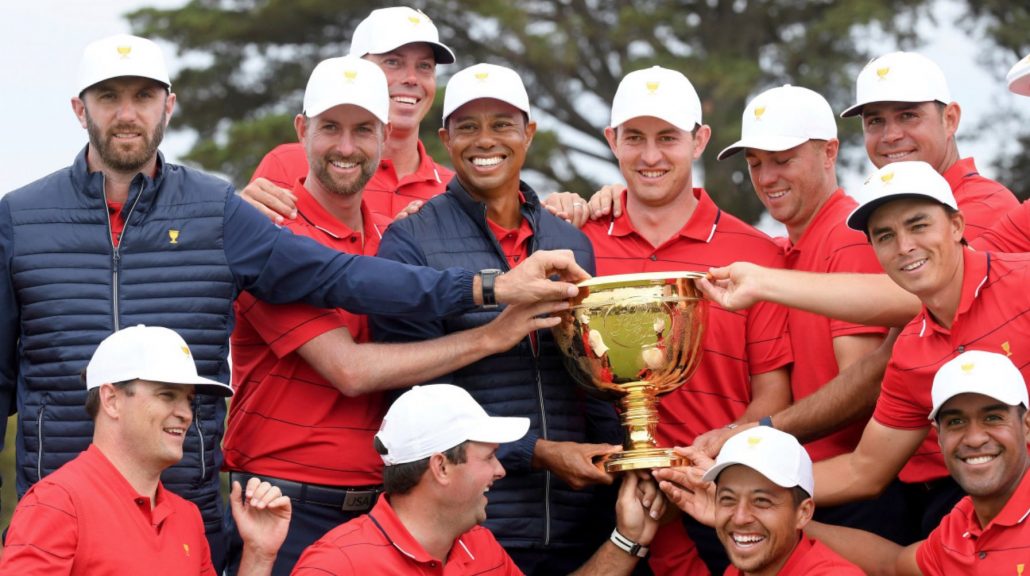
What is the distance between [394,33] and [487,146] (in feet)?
5.14

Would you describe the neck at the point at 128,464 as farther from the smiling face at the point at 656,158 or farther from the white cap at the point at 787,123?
the white cap at the point at 787,123

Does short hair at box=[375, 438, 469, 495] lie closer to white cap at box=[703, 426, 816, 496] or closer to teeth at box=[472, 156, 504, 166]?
white cap at box=[703, 426, 816, 496]

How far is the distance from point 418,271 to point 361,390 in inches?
20.1

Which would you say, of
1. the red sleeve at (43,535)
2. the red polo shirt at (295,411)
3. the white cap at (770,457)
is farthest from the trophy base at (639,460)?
the red sleeve at (43,535)

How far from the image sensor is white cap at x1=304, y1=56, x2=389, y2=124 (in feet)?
24.0

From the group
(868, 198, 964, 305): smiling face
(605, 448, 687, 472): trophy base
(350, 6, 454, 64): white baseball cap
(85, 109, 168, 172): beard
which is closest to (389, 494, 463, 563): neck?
(605, 448, 687, 472): trophy base

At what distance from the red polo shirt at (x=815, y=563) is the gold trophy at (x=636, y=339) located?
0.56 m

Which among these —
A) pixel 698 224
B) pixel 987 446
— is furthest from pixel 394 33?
pixel 987 446

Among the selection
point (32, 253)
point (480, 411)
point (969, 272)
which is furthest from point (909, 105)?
point (32, 253)

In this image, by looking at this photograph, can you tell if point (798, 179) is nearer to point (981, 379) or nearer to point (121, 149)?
point (981, 379)

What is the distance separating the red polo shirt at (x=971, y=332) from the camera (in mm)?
6590

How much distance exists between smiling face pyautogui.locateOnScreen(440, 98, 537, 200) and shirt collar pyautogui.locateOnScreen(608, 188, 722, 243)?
1.74 feet

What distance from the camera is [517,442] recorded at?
6980 millimetres

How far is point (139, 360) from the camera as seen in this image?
631cm
